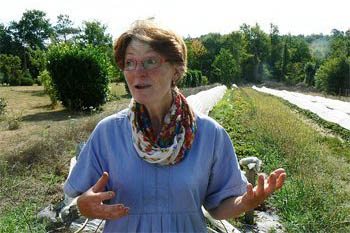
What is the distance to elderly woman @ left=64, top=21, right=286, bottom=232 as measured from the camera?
1.78 meters

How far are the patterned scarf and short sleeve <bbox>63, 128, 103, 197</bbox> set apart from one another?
18 cm

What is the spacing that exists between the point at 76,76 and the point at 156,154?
15155 millimetres

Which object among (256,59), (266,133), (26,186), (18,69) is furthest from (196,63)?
(26,186)

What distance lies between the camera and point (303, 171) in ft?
20.5

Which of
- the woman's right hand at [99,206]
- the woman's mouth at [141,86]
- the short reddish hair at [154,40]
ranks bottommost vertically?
the woman's right hand at [99,206]

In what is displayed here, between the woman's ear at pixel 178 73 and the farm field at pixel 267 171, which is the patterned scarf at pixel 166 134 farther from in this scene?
the farm field at pixel 267 171

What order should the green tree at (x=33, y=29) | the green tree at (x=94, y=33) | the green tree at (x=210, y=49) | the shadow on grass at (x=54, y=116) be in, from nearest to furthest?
the shadow on grass at (x=54, y=116) < the green tree at (x=94, y=33) < the green tree at (x=33, y=29) < the green tree at (x=210, y=49)

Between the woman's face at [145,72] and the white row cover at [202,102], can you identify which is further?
the white row cover at [202,102]

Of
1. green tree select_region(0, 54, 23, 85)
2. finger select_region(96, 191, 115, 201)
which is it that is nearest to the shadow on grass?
finger select_region(96, 191, 115, 201)

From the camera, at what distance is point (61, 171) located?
6176 millimetres

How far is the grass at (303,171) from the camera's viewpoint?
4504 millimetres

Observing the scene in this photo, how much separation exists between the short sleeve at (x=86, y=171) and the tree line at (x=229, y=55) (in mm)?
36200

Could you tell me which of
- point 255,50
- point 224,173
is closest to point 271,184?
point 224,173

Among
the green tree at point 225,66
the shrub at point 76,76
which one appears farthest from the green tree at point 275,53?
the shrub at point 76,76
